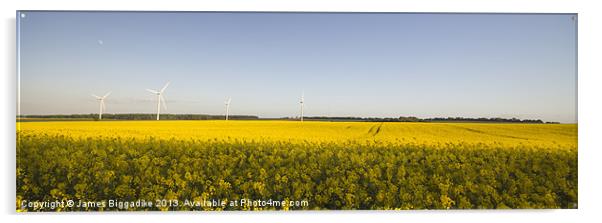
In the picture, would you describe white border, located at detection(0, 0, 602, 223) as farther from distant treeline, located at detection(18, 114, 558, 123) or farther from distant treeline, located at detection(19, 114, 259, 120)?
distant treeline, located at detection(19, 114, 259, 120)

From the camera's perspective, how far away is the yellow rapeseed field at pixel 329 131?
13.3 feet

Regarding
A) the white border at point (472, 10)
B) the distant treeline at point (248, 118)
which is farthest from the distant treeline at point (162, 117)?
the white border at point (472, 10)

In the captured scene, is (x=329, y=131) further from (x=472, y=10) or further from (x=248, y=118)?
(x=472, y=10)

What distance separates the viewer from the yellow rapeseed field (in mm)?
4039

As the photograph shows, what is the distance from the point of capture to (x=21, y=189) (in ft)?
12.2

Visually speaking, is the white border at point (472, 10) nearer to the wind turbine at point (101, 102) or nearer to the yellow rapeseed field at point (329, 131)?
the yellow rapeseed field at point (329, 131)

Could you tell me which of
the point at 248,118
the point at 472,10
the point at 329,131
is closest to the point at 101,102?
the point at 248,118

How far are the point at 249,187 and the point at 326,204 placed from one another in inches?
29.8

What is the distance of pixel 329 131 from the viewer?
4145 mm

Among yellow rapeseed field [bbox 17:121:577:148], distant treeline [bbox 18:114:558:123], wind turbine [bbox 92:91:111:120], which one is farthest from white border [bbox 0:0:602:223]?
wind turbine [bbox 92:91:111:120]

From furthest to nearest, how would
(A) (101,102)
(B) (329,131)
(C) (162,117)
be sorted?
1. (B) (329,131)
2. (C) (162,117)
3. (A) (101,102)

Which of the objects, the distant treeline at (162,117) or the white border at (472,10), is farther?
the distant treeline at (162,117)

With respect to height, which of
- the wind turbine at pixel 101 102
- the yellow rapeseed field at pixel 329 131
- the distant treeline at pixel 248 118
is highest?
the wind turbine at pixel 101 102
